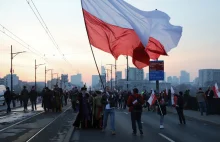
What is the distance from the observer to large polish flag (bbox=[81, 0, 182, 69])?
12586 millimetres

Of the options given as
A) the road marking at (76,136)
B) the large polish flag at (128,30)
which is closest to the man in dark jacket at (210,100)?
the road marking at (76,136)

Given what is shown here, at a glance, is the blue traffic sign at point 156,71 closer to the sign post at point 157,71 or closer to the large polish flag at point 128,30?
the sign post at point 157,71

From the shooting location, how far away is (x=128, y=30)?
509 inches

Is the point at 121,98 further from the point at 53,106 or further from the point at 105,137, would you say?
the point at 105,137

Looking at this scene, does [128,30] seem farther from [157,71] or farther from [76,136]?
[157,71]

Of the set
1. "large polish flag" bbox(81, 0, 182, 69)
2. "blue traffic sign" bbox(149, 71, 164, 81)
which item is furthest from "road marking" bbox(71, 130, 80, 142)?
"blue traffic sign" bbox(149, 71, 164, 81)

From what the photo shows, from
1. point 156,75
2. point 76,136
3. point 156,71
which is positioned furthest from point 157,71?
point 76,136

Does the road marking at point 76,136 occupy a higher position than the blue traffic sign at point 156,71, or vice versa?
the blue traffic sign at point 156,71

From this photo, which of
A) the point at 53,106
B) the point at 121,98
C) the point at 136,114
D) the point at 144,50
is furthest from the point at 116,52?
the point at 121,98

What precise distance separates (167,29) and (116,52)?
5.89 feet

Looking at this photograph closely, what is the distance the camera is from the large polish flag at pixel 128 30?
12.6 meters

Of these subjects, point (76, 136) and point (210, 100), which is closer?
point (76, 136)

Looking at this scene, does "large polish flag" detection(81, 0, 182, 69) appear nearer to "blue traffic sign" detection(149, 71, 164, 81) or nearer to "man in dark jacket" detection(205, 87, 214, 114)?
"man in dark jacket" detection(205, 87, 214, 114)

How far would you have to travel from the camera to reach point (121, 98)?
42188 mm
